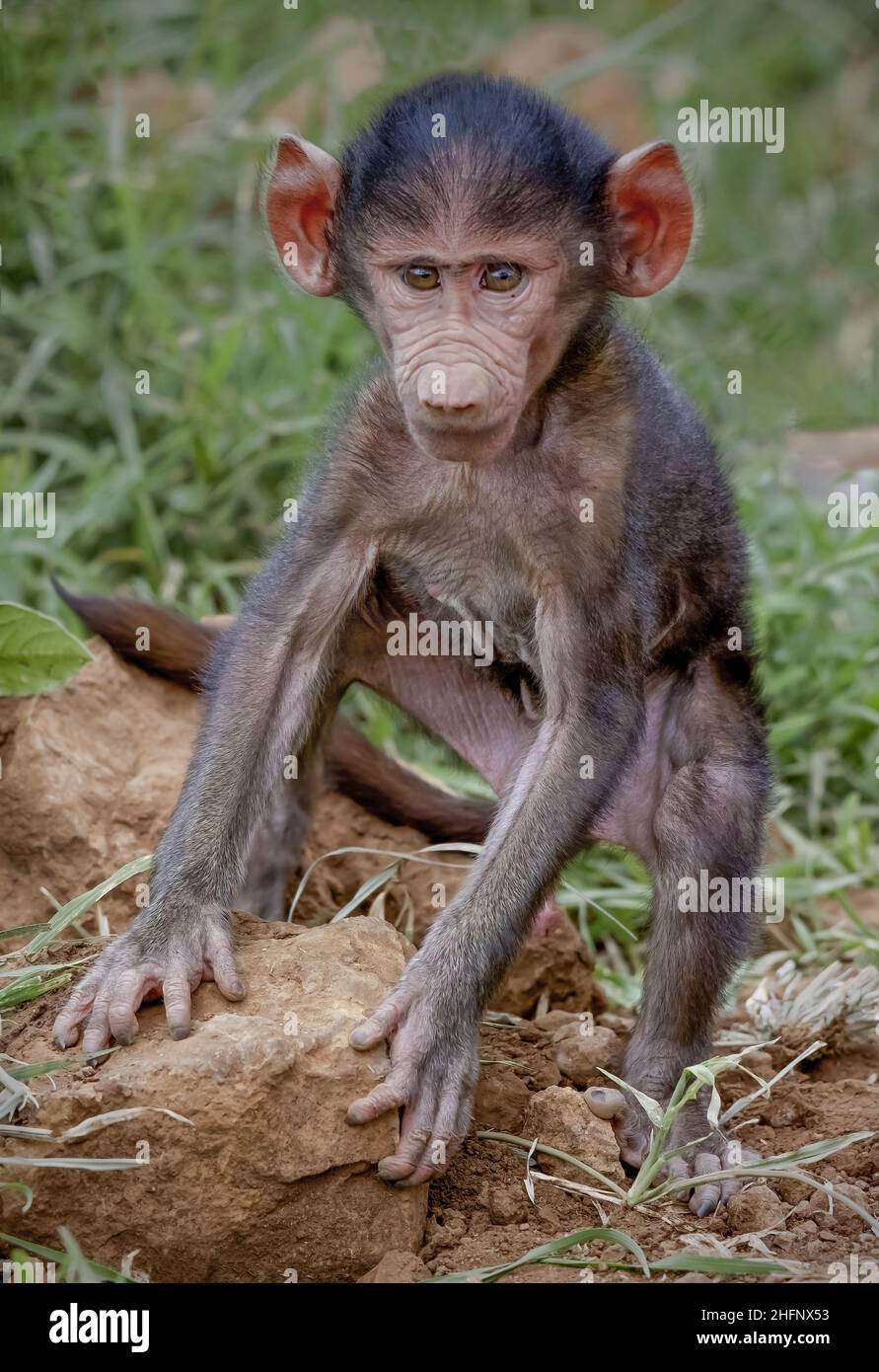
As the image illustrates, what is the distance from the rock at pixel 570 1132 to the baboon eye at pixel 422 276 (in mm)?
1965

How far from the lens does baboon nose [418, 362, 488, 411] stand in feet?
12.9

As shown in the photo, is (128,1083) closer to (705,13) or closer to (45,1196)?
(45,1196)

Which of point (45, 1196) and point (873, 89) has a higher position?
point (873, 89)

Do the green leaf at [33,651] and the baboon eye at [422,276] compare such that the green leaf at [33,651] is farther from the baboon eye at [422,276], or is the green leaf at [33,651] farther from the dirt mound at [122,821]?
the baboon eye at [422,276]

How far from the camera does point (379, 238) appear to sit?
4215 millimetres

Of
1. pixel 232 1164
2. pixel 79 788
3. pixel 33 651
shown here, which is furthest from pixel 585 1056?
pixel 33 651

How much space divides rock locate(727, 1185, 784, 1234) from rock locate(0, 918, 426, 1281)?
74 centimetres

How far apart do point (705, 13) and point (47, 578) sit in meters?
8.67

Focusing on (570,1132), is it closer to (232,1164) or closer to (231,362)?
(232,1164)

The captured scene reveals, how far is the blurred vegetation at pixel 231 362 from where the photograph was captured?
6766 millimetres

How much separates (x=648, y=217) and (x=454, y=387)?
85cm

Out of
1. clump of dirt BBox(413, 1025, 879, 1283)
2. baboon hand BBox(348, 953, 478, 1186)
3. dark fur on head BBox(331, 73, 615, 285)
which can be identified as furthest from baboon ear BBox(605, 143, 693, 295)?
clump of dirt BBox(413, 1025, 879, 1283)

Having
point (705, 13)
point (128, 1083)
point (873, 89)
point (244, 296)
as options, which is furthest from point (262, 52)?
point (128, 1083)

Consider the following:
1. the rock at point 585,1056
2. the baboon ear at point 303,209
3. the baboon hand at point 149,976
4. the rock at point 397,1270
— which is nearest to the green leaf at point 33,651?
the baboon hand at point 149,976
